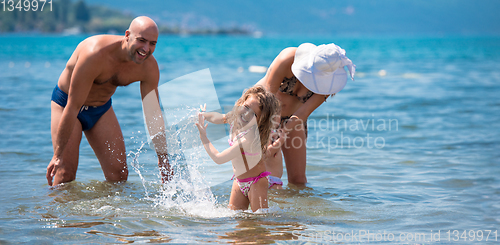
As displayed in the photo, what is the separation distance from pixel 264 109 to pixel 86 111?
202cm

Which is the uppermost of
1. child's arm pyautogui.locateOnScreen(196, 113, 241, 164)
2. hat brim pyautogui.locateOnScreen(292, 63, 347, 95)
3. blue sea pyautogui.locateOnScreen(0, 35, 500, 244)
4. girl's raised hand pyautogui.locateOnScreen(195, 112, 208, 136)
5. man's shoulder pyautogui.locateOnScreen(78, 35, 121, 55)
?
man's shoulder pyautogui.locateOnScreen(78, 35, 121, 55)

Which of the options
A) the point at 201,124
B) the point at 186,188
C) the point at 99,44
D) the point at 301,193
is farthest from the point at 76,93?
the point at 301,193

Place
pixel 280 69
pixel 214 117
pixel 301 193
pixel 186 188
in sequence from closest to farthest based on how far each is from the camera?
pixel 214 117 < pixel 280 69 < pixel 186 188 < pixel 301 193

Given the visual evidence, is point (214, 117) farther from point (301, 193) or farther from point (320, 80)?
point (301, 193)

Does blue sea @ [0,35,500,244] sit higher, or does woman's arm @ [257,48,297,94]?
woman's arm @ [257,48,297,94]

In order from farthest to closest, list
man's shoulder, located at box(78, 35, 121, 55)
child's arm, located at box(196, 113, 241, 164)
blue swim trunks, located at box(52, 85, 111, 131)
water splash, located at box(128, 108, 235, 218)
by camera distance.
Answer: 1. blue swim trunks, located at box(52, 85, 111, 131)
2. water splash, located at box(128, 108, 235, 218)
3. man's shoulder, located at box(78, 35, 121, 55)
4. child's arm, located at box(196, 113, 241, 164)

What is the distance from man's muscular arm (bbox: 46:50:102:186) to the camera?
13.4 feet

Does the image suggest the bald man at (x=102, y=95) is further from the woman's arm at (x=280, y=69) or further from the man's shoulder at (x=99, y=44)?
the woman's arm at (x=280, y=69)

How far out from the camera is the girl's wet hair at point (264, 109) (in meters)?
3.84

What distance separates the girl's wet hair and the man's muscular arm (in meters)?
1.41

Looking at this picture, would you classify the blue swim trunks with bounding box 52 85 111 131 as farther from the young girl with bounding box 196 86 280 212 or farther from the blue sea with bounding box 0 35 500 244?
the young girl with bounding box 196 86 280 212

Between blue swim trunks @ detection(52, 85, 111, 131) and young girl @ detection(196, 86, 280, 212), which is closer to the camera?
young girl @ detection(196, 86, 280, 212)

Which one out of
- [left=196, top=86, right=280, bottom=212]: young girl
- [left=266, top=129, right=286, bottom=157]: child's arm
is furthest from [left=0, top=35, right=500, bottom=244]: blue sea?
[left=266, top=129, right=286, bottom=157]: child's arm

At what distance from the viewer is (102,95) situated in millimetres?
4633
